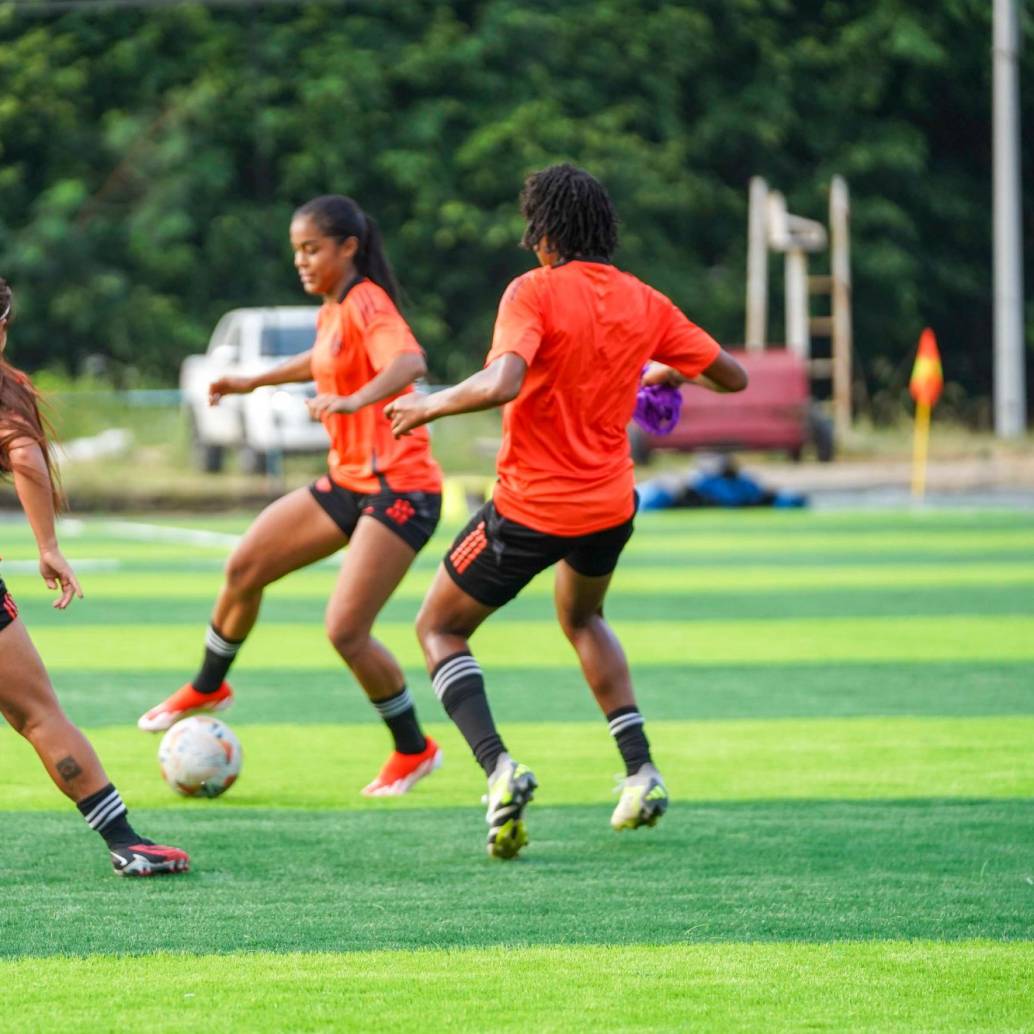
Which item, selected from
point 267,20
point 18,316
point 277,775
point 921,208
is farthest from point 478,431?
point 277,775

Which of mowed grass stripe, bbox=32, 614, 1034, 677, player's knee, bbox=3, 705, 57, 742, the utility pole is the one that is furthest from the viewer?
the utility pole

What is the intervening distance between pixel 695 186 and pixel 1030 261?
9.36m

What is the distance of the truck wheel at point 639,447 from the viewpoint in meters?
30.5

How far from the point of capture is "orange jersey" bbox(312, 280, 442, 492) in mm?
7910

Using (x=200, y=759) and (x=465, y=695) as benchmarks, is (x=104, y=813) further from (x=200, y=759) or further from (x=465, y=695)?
(x=200, y=759)

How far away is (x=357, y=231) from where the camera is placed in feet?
26.5

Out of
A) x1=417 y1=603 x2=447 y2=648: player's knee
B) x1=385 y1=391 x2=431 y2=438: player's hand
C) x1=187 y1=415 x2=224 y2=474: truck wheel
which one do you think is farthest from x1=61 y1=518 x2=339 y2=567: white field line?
x1=385 y1=391 x2=431 y2=438: player's hand

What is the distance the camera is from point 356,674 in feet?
25.8

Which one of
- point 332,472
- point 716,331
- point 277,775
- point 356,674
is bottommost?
point 716,331

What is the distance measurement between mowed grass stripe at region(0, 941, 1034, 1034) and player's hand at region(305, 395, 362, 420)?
2392 mm

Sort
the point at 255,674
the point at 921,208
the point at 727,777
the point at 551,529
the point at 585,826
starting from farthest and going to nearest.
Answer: the point at 921,208 < the point at 255,674 < the point at 727,777 < the point at 585,826 < the point at 551,529

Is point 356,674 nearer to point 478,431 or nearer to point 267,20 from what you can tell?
point 478,431

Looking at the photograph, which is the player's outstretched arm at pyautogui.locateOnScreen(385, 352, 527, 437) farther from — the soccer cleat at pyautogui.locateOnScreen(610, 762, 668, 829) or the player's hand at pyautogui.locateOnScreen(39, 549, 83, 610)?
the soccer cleat at pyautogui.locateOnScreen(610, 762, 668, 829)

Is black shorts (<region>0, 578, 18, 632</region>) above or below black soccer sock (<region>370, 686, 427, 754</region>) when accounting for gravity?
above
